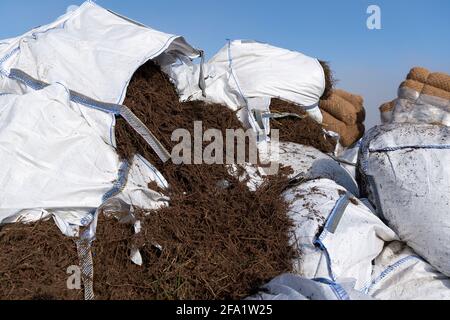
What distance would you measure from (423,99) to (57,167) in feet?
8.53

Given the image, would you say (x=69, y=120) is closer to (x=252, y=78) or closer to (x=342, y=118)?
(x=252, y=78)

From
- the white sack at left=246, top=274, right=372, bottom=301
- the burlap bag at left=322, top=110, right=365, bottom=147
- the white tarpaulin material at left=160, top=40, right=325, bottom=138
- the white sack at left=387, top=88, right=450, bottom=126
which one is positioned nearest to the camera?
the white sack at left=246, top=274, right=372, bottom=301

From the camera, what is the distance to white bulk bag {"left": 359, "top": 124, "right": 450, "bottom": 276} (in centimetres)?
229

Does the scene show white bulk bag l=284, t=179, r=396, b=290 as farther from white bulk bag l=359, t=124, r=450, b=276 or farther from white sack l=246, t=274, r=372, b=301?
white sack l=246, t=274, r=372, b=301

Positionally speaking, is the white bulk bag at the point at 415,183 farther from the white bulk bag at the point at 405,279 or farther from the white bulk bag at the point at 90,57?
the white bulk bag at the point at 90,57

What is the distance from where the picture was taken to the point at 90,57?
2811 millimetres

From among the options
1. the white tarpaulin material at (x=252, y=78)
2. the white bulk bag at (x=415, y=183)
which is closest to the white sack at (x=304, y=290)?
the white bulk bag at (x=415, y=183)

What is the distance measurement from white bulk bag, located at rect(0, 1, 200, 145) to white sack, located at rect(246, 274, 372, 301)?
115 cm

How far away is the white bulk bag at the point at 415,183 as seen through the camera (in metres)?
2.29

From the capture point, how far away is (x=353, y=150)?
354cm

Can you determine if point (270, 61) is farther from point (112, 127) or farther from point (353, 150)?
point (112, 127)

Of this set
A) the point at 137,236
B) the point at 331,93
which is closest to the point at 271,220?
the point at 137,236

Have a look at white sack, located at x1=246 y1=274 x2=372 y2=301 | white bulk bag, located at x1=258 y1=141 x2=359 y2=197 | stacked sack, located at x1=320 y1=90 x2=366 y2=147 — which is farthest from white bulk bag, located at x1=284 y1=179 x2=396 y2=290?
stacked sack, located at x1=320 y1=90 x2=366 y2=147

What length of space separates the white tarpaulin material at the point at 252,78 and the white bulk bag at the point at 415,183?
2.87ft
